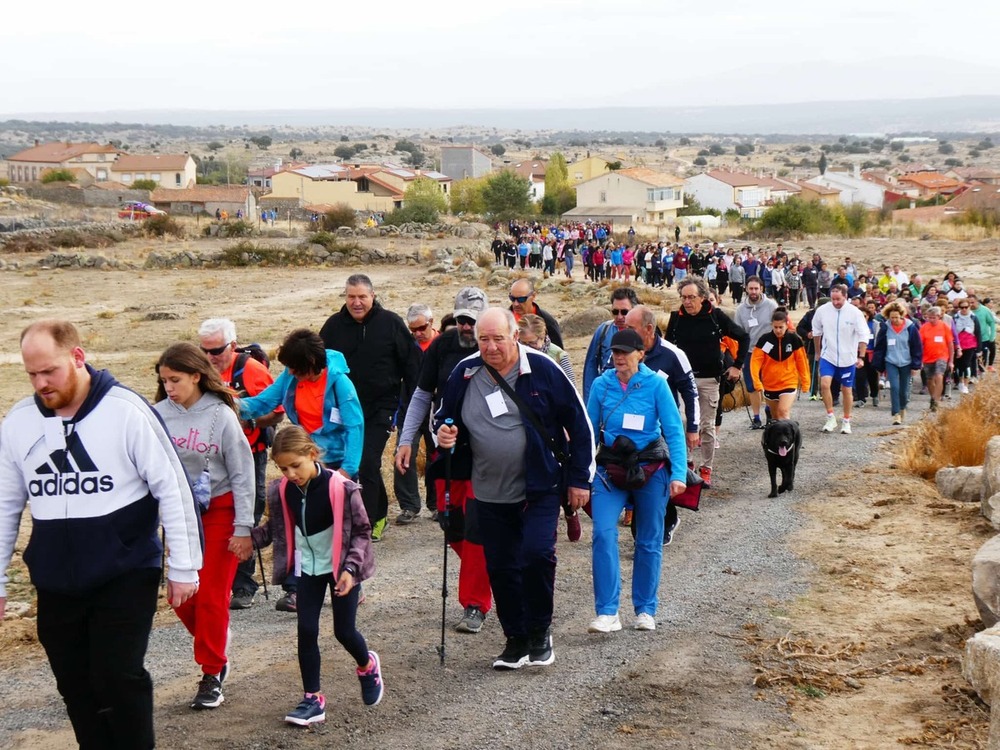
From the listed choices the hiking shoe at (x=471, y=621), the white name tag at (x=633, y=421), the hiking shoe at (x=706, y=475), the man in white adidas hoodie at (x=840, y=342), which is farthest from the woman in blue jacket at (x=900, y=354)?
the hiking shoe at (x=471, y=621)

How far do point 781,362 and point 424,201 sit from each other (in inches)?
2666

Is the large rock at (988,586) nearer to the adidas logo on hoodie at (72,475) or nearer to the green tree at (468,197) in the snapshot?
the adidas logo on hoodie at (72,475)

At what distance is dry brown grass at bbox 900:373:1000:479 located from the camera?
38.0ft

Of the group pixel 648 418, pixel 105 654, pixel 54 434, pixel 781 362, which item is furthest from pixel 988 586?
pixel 781 362

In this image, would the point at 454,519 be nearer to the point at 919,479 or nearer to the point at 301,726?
the point at 301,726

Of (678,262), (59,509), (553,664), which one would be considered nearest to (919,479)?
(553,664)

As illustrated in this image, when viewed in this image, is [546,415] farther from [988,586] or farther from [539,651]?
[988,586]

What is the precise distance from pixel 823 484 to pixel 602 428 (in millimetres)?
4884

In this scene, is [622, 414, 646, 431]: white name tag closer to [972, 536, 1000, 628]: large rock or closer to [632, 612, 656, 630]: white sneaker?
[632, 612, 656, 630]: white sneaker

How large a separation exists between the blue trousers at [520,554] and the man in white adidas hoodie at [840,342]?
8014mm

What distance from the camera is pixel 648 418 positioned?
22.3 ft

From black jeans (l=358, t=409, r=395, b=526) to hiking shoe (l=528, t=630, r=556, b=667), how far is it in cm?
252

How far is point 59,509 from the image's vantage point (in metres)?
4.40

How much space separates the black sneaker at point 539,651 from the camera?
619cm
